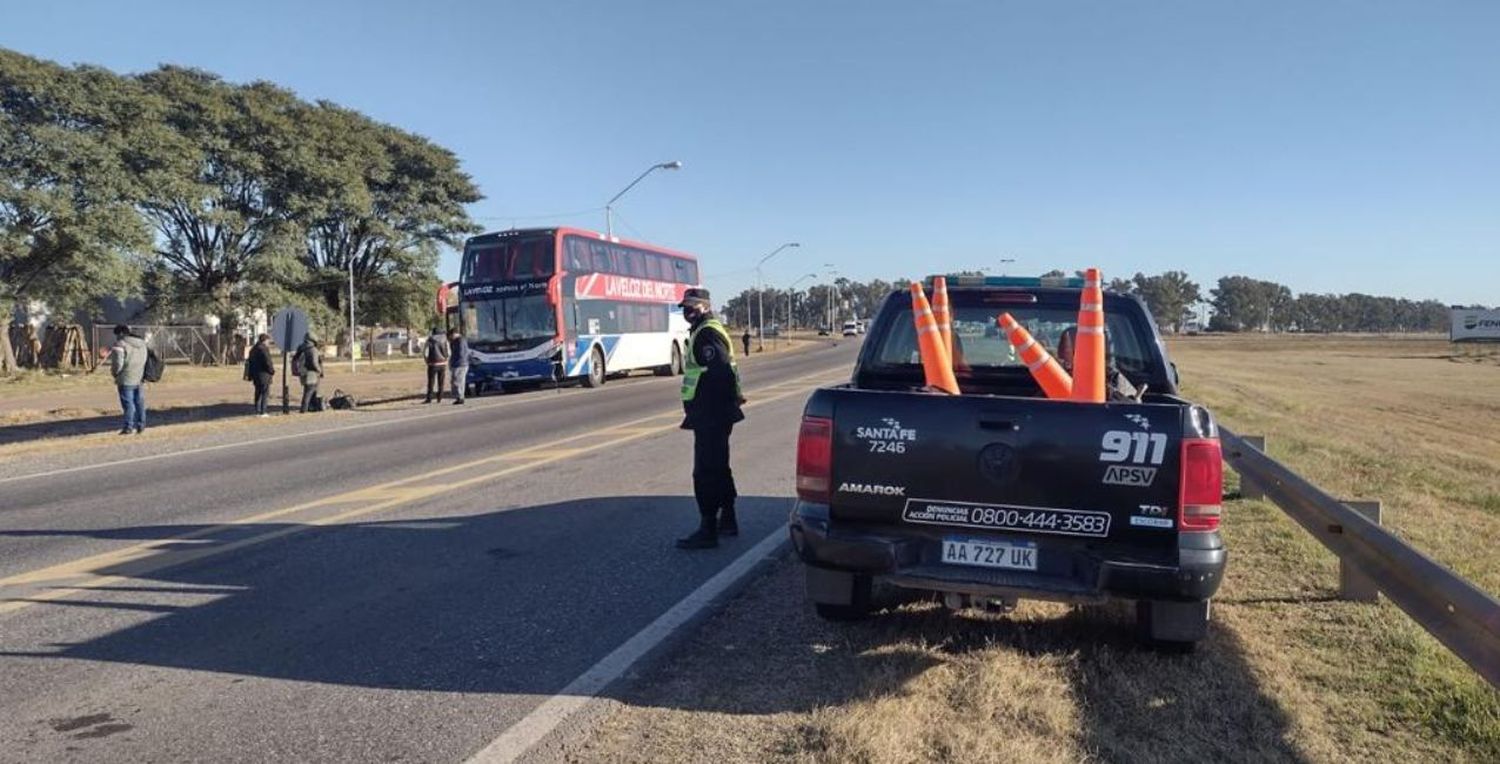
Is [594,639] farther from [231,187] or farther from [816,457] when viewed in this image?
[231,187]

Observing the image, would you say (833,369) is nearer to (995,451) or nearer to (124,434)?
(124,434)

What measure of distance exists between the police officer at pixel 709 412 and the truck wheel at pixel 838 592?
7.06ft

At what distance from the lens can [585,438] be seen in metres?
14.1

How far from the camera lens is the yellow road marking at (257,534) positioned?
6.34m

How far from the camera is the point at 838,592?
15.7ft

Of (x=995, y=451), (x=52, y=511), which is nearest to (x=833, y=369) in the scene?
(x=52, y=511)

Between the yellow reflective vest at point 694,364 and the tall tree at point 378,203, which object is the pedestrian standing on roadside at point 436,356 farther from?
the tall tree at point 378,203

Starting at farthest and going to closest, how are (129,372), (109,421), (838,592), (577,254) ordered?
(577,254) → (109,421) → (129,372) → (838,592)

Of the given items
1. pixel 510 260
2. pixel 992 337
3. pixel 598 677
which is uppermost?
pixel 510 260

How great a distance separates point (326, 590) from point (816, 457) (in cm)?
335

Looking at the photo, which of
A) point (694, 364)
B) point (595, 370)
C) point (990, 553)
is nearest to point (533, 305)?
point (595, 370)

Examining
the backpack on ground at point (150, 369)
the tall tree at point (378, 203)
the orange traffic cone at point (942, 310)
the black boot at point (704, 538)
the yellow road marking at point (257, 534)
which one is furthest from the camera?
the tall tree at point (378, 203)

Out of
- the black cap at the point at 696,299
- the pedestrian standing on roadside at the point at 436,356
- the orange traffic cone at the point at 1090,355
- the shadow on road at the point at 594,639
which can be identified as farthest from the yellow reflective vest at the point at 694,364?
the pedestrian standing on roadside at the point at 436,356

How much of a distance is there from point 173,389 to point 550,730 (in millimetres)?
33063
